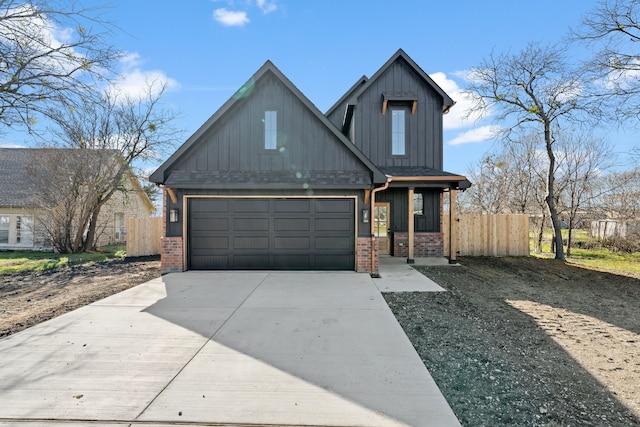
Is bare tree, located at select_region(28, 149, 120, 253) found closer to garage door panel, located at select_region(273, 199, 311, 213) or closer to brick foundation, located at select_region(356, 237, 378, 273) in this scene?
garage door panel, located at select_region(273, 199, 311, 213)

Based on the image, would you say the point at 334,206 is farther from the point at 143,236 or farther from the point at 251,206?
the point at 143,236

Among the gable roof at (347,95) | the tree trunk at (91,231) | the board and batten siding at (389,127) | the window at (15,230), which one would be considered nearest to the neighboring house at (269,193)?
the board and batten siding at (389,127)

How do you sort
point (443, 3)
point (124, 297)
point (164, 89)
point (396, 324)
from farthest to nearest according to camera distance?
point (164, 89) → point (443, 3) → point (124, 297) → point (396, 324)

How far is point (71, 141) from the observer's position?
15.8 metres

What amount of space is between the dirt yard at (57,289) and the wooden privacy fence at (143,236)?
3.03 meters

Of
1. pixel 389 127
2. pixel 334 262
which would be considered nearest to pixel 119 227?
pixel 334 262

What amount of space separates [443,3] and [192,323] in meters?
10.7

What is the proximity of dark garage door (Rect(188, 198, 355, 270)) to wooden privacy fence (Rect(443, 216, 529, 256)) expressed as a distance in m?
6.81

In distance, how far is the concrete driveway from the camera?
271cm

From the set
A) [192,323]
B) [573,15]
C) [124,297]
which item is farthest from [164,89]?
[573,15]

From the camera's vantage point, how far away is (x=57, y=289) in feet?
25.1

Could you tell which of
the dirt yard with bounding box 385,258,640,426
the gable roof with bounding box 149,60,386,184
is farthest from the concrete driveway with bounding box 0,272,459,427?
the gable roof with bounding box 149,60,386,184

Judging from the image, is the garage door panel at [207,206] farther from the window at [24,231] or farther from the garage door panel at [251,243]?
the window at [24,231]

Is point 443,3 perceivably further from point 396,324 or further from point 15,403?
point 15,403
